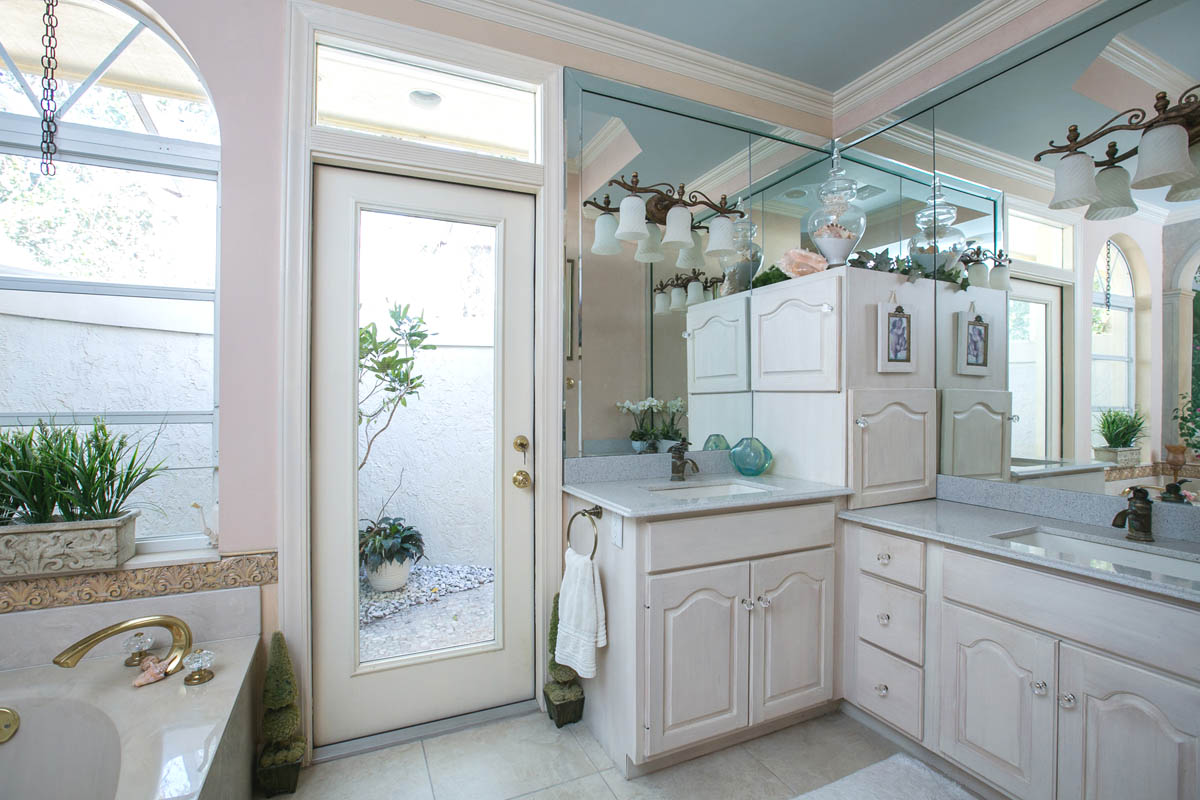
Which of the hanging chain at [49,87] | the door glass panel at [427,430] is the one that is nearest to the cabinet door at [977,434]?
the door glass panel at [427,430]

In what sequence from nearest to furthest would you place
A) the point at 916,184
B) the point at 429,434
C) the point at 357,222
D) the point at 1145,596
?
the point at 1145,596
the point at 357,222
the point at 429,434
the point at 916,184

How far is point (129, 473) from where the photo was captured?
168 cm

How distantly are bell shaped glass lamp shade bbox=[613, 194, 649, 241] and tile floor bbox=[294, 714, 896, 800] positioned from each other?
6.27 feet

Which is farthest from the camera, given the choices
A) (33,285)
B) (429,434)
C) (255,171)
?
(429,434)

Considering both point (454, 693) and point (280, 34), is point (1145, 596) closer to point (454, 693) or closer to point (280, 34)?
point (454, 693)

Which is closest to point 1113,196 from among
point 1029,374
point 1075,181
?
point 1075,181

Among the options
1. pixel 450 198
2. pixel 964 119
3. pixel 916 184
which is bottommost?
pixel 450 198

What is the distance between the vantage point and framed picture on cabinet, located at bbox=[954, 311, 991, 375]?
2.20m

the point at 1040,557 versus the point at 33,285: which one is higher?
the point at 33,285

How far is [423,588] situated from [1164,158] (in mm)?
2750

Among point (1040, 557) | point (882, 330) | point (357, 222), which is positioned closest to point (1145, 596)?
point (1040, 557)

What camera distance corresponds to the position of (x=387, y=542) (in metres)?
2.02

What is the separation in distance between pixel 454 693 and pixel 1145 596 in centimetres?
209

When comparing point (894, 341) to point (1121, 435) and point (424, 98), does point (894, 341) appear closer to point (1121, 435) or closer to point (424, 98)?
point (1121, 435)
